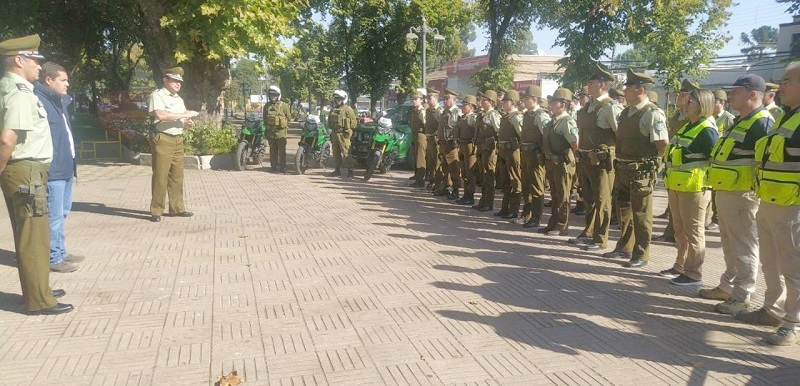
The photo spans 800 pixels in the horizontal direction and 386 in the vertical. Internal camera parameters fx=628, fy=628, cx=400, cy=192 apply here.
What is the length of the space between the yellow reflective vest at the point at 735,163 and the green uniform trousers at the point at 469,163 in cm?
560

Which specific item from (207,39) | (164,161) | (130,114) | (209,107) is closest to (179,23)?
(207,39)

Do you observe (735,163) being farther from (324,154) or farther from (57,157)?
(324,154)

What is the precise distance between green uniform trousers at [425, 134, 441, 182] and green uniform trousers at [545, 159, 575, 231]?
12.5ft

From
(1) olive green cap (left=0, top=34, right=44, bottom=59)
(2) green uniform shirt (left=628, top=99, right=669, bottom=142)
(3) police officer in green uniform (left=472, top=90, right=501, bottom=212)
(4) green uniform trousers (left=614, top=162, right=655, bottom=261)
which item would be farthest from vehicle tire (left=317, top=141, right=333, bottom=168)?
(1) olive green cap (left=0, top=34, right=44, bottom=59)

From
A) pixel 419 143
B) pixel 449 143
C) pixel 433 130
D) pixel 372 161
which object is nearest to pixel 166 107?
pixel 449 143

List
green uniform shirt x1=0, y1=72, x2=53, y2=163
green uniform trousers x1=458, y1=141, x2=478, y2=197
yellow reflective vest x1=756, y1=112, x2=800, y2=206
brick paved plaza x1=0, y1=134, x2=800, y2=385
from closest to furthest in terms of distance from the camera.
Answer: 1. brick paved plaza x1=0, y1=134, x2=800, y2=385
2. yellow reflective vest x1=756, y1=112, x2=800, y2=206
3. green uniform shirt x1=0, y1=72, x2=53, y2=163
4. green uniform trousers x1=458, y1=141, x2=478, y2=197

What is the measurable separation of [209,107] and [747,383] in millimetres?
15611

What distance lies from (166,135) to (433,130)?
5148 millimetres

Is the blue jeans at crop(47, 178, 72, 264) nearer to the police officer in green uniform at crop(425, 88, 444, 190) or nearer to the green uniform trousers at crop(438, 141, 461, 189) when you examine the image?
the green uniform trousers at crop(438, 141, 461, 189)

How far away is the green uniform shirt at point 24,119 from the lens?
4.70 m

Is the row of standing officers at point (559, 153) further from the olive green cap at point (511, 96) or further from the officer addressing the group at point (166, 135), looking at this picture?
the officer addressing the group at point (166, 135)

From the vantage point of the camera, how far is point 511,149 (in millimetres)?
9297

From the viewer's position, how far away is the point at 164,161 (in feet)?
28.4

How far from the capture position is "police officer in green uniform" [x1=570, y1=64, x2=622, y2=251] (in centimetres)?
717
